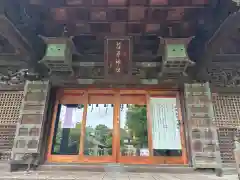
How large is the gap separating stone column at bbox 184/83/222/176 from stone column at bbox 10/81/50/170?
2894 millimetres

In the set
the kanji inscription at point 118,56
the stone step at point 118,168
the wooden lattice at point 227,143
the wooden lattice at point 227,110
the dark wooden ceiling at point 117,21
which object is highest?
the dark wooden ceiling at point 117,21

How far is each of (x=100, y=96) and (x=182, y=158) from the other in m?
2.10

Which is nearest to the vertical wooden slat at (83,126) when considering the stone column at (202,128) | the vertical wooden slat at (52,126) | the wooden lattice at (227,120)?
the vertical wooden slat at (52,126)

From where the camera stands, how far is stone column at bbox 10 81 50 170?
4.38 metres

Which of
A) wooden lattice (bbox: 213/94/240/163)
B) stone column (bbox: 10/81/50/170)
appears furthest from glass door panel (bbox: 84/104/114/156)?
wooden lattice (bbox: 213/94/240/163)

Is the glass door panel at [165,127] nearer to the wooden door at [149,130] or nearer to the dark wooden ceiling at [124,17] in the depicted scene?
the wooden door at [149,130]

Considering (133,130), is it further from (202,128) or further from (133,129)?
(202,128)

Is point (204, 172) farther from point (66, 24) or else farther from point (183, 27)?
point (66, 24)

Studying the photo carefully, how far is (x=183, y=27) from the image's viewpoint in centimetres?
473

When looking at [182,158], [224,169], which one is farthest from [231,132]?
[182,158]

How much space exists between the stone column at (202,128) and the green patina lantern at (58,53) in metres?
2.51

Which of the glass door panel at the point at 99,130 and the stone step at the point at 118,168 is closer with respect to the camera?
the stone step at the point at 118,168

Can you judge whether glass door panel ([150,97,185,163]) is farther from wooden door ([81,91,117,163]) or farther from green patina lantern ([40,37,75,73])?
green patina lantern ([40,37,75,73])

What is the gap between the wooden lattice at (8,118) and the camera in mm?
4680
